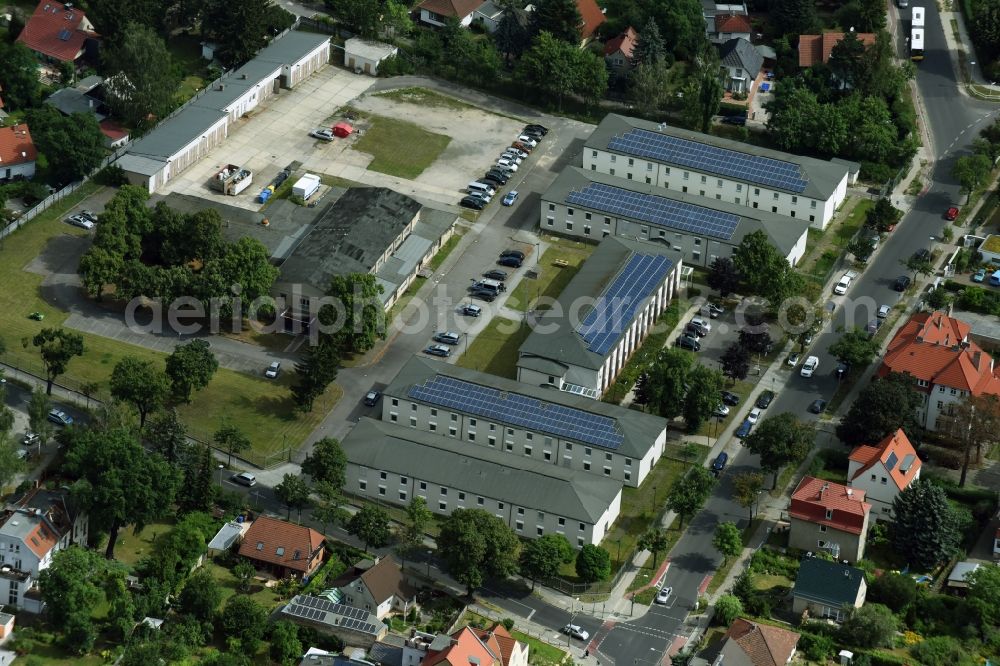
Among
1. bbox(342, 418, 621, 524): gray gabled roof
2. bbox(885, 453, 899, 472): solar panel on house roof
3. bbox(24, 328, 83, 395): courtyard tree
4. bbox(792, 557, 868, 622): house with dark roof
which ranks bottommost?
bbox(792, 557, 868, 622): house with dark roof

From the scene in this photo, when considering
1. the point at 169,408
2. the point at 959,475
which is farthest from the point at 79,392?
the point at 959,475

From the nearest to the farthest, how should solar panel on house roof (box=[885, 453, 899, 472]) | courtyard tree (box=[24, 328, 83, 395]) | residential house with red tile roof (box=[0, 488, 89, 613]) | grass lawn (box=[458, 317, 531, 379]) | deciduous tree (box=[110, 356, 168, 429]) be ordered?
residential house with red tile roof (box=[0, 488, 89, 613]) < solar panel on house roof (box=[885, 453, 899, 472]) < deciduous tree (box=[110, 356, 168, 429]) < courtyard tree (box=[24, 328, 83, 395]) < grass lawn (box=[458, 317, 531, 379])

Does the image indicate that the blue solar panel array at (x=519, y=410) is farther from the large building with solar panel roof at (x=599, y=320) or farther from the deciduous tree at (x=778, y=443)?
the deciduous tree at (x=778, y=443)

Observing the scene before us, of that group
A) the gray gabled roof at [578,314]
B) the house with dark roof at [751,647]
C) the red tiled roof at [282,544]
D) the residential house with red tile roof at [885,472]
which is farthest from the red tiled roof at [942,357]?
the red tiled roof at [282,544]

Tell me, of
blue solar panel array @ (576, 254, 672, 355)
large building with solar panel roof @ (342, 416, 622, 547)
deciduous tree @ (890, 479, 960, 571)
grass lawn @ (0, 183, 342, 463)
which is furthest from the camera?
blue solar panel array @ (576, 254, 672, 355)

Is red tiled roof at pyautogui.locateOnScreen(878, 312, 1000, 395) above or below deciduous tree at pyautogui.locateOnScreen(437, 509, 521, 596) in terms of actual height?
below

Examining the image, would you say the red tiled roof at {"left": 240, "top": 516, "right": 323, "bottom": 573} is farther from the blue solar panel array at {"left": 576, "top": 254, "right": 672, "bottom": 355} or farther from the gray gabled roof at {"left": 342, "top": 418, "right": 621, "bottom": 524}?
the blue solar panel array at {"left": 576, "top": 254, "right": 672, "bottom": 355}

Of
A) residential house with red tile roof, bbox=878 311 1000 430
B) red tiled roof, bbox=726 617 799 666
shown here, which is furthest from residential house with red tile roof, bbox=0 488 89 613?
residential house with red tile roof, bbox=878 311 1000 430
